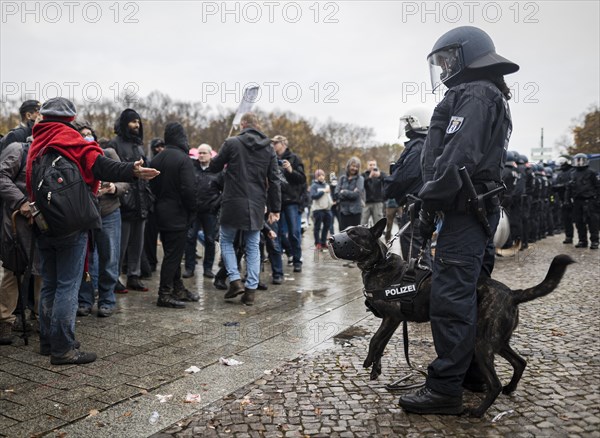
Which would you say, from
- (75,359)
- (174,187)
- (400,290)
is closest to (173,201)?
(174,187)

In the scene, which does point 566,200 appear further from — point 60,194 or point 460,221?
point 60,194

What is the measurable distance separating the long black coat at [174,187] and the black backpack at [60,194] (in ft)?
7.20

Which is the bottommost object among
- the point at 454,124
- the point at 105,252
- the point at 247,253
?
the point at 247,253

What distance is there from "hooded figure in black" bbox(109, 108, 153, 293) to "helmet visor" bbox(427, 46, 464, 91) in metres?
4.57

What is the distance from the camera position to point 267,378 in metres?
4.09

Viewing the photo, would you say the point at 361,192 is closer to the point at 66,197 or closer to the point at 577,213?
the point at 577,213

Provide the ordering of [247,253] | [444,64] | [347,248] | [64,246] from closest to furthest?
[444,64] → [347,248] → [64,246] → [247,253]

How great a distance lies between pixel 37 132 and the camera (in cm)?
459

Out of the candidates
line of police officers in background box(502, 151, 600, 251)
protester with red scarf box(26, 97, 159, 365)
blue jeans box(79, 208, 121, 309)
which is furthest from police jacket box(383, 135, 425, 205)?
line of police officers in background box(502, 151, 600, 251)

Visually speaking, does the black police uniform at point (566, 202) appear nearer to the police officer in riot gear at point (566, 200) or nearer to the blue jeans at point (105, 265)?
the police officer in riot gear at point (566, 200)

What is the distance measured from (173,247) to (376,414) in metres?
3.94

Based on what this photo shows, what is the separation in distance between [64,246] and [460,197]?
10.3 feet

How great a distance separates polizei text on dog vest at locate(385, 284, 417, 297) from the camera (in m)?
3.74

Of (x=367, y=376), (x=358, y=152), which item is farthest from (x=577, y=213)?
(x=358, y=152)
